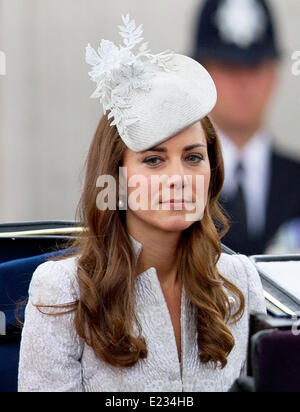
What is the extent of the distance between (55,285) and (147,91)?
0.46 m

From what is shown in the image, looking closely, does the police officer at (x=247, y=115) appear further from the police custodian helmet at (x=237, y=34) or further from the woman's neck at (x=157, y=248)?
the woman's neck at (x=157, y=248)

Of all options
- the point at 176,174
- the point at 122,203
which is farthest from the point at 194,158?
the point at 122,203

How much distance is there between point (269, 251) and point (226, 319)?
2855 mm

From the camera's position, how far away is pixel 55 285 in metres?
1.67

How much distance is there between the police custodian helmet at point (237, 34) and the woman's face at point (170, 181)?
297cm

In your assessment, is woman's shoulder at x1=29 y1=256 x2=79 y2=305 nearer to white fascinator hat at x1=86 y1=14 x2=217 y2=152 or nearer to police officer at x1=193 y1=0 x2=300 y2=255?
white fascinator hat at x1=86 y1=14 x2=217 y2=152

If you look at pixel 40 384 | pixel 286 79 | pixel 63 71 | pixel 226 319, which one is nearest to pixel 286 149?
pixel 286 79

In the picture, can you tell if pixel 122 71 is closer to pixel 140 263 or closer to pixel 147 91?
pixel 147 91

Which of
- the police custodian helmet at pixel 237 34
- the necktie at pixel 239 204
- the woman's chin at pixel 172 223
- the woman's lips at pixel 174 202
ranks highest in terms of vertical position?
the police custodian helmet at pixel 237 34

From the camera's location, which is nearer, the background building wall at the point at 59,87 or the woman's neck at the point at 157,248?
the woman's neck at the point at 157,248

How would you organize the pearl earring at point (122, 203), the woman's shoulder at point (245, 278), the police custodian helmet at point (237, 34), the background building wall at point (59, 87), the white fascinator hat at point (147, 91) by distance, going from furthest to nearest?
1. the background building wall at point (59, 87)
2. the police custodian helmet at point (237, 34)
3. the woman's shoulder at point (245, 278)
4. the pearl earring at point (122, 203)
5. the white fascinator hat at point (147, 91)

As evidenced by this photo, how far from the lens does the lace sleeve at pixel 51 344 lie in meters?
1.61

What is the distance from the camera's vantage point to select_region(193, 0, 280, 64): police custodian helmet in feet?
14.7

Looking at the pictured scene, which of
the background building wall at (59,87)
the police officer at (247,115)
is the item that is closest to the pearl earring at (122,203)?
the police officer at (247,115)
